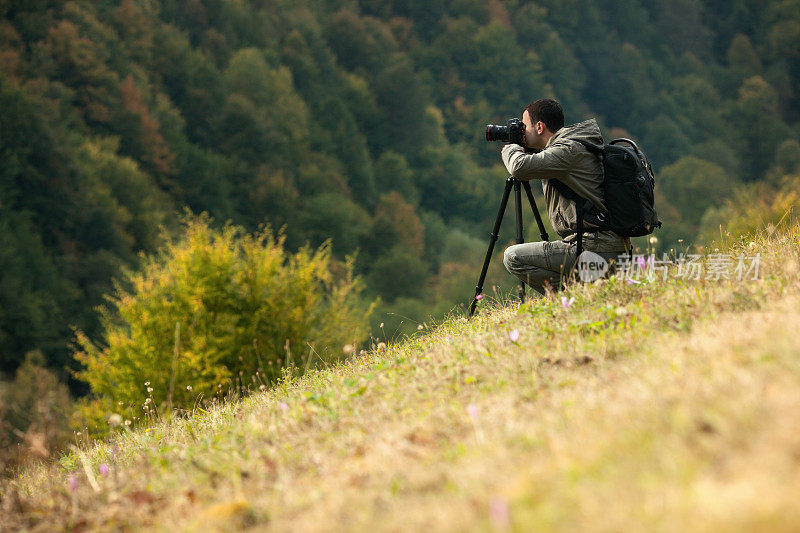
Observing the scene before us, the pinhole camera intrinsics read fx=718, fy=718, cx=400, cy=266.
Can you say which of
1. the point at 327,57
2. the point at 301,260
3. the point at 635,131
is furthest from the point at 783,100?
the point at 301,260

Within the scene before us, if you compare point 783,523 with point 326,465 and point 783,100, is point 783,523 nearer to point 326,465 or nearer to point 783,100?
point 326,465

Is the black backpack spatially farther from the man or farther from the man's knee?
the man's knee

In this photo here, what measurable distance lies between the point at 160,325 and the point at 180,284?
0.99 m

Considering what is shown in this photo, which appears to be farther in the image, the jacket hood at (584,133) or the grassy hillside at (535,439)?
the jacket hood at (584,133)

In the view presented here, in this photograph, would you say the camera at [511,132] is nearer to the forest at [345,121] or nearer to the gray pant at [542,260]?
the gray pant at [542,260]

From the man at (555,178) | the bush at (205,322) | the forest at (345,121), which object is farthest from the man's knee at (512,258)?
the bush at (205,322)

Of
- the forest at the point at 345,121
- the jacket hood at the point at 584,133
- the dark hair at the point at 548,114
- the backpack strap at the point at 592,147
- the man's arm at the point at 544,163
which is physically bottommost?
the forest at the point at 345,121

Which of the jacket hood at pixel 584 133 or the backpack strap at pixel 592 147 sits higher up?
the jacket hood at pixel 584 133

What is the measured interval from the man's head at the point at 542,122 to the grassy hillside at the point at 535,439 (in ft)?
5.21

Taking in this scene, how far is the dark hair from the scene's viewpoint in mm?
5820

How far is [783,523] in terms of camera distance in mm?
1702

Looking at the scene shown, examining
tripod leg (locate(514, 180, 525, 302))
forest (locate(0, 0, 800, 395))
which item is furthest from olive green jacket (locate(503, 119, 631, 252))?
forest (locate(0, 0, 800, 395))

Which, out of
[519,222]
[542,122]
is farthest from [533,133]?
[519,222]

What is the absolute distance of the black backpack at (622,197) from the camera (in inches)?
211
